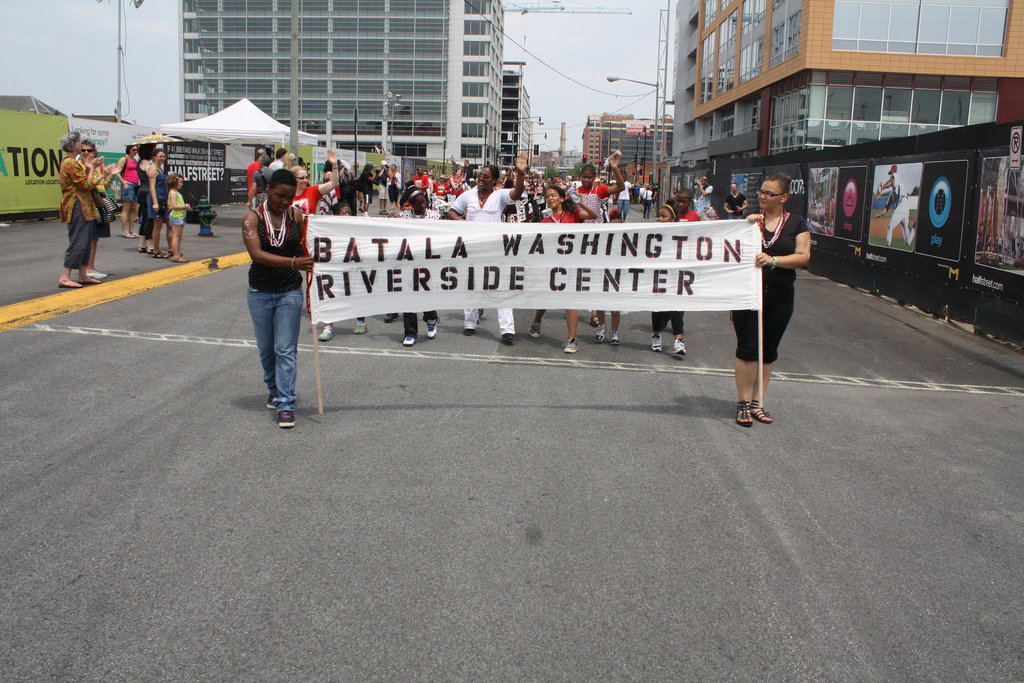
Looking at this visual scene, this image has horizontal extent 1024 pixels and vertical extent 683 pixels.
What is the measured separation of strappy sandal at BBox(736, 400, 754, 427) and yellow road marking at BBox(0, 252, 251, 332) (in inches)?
294

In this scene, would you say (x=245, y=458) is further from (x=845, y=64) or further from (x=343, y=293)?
(x=845, y=64)

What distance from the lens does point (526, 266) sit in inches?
281

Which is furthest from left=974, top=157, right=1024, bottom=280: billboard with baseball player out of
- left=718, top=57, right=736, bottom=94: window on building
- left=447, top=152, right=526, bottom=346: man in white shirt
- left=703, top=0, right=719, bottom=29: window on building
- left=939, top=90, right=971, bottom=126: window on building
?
left=703, top=0, right=719, bottom=29: window on building

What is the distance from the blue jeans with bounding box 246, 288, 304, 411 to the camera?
614 cm

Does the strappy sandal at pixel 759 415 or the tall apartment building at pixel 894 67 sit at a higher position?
the tall apartment building at pixel 894 67

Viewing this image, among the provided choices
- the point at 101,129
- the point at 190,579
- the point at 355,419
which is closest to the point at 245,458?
the point at 355,419

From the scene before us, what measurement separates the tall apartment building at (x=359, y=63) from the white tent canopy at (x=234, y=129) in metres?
81.8

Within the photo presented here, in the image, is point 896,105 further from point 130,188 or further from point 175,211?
point 175,211

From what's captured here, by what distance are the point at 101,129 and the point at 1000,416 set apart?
21.7 metres

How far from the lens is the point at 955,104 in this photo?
39188mm

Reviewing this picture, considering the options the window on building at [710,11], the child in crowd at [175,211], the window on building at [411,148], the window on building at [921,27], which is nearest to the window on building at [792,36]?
the window on building at [921,27]

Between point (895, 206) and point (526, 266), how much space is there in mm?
9914

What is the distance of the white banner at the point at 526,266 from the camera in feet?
22.0

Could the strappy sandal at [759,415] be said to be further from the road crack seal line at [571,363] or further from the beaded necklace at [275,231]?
the beaded necklace at [275,231]
